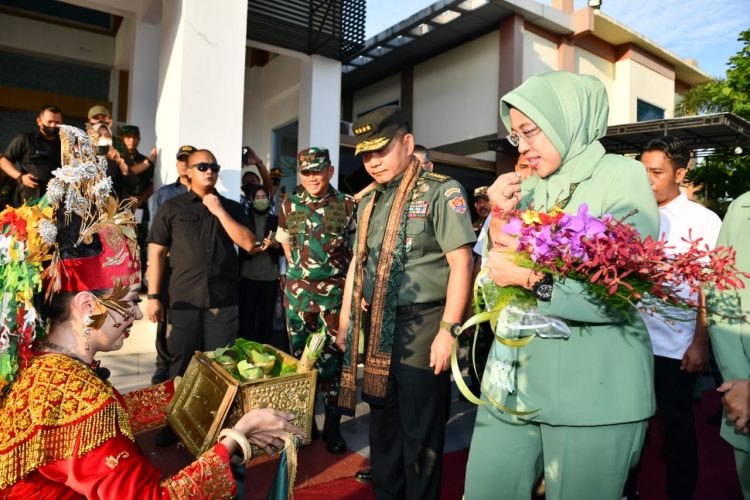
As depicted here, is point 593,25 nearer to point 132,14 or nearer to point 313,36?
point 313,36

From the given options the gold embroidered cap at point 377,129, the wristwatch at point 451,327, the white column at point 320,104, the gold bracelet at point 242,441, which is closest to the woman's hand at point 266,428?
the gold bracelet at point 242,441

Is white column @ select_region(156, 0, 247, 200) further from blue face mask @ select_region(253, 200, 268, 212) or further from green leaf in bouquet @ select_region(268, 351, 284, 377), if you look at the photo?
green leaf in bouquet @ select_region(268, 351, 284, 377)

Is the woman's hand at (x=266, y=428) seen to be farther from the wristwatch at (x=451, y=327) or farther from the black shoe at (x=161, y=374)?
the black shoe at (x=161, y=374)

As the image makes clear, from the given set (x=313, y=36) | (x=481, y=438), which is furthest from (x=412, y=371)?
(x=313, y=36)

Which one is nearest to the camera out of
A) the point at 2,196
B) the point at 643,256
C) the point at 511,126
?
the point at 643,256

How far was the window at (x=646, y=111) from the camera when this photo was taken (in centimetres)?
1697

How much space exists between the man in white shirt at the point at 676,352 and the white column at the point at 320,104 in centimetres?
567

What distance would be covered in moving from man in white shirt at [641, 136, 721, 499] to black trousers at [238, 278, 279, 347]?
13.3 feet

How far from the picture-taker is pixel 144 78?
7.42m

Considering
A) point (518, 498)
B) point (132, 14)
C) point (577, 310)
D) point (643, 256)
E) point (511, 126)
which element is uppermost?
point (132, 14)

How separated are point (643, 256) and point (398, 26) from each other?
1474cm

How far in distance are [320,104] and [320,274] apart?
5.28 metres

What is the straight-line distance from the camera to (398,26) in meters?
14.6

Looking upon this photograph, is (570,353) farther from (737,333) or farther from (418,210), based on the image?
(418,210)
